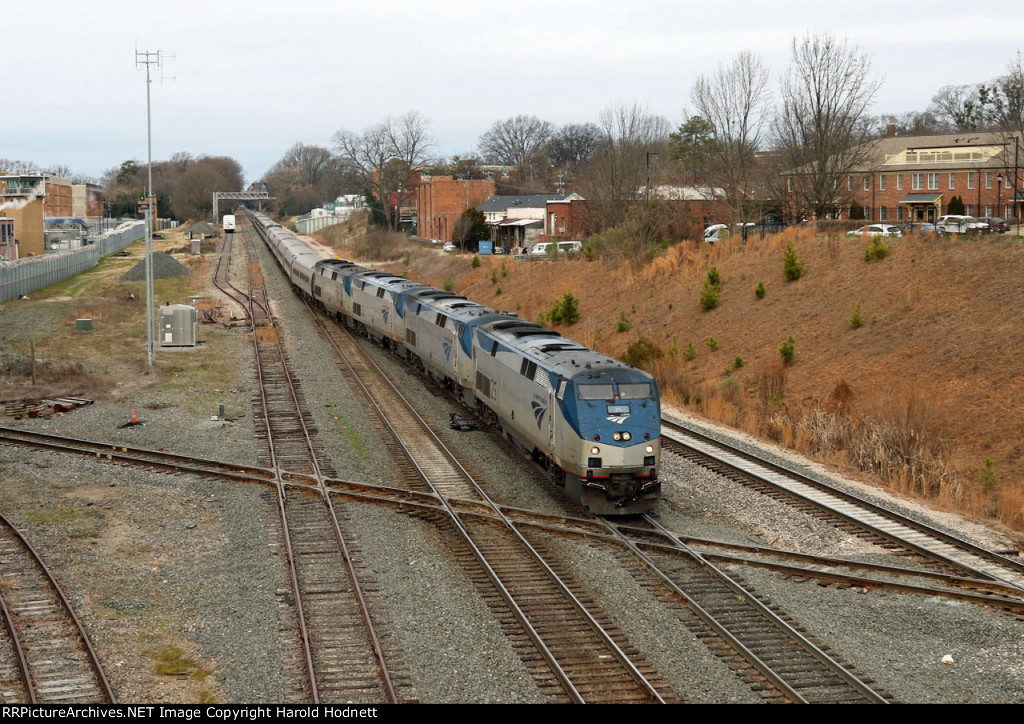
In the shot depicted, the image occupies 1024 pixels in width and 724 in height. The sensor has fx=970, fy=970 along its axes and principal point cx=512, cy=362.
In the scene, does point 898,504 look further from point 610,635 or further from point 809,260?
point 809,260

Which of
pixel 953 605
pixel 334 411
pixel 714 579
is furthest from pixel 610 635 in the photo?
pixel 334 411

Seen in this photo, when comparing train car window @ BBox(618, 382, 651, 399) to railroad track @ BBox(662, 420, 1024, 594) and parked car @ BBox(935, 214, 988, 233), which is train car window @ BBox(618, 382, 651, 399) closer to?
railroad track @ BBox(662, 420, 1024, 594)

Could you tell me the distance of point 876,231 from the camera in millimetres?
43188

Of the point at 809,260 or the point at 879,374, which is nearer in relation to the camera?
the point at 879,374

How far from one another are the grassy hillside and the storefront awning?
2548 centimetres

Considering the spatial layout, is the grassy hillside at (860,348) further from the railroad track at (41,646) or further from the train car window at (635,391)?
the railroad track at (41,646)

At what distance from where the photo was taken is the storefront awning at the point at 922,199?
2587 inches

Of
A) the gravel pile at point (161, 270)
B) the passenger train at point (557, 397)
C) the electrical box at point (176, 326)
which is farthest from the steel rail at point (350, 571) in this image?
the gravel pile at point (161, 270)

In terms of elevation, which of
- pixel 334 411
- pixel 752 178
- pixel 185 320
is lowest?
pixel 334 411

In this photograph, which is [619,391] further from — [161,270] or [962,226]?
[161,270]

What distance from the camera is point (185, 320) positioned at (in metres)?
40.8

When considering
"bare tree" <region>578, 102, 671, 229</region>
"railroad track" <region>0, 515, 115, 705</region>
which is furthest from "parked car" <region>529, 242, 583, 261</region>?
"railroad track" <region>0, 515, 115, 705</region>

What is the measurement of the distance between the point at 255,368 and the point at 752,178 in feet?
113

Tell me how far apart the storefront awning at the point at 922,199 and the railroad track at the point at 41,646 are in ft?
206
